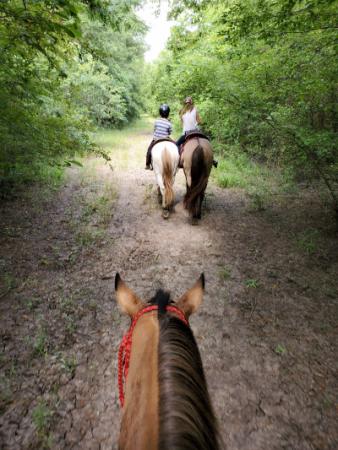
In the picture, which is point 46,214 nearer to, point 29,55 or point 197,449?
point 29,55

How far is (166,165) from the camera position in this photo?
6.28 meters

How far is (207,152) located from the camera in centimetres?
603

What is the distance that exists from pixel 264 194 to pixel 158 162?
3.50m

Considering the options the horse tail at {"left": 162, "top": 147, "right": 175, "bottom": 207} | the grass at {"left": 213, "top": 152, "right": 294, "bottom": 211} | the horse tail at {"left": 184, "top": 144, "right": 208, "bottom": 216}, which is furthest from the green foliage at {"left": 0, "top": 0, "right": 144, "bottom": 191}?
the grass at {"left": 213, "top": 152, "right": 294, "bottom": 211}

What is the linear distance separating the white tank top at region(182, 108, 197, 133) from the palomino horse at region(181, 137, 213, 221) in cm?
71

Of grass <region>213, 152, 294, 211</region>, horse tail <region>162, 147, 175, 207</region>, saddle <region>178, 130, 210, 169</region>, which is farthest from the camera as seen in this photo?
grass <region>213, 152, 294, 211</region>

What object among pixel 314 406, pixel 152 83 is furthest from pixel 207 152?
pixel 152 83

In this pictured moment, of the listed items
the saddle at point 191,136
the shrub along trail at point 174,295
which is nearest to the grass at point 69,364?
the shrub along trail at point 174,295

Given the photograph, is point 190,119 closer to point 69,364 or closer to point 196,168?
point 196,168

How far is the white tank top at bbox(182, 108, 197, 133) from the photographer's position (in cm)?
681

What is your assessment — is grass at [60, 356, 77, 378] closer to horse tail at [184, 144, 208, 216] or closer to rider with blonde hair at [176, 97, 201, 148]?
horse tail at [184, 144, 208, 216]

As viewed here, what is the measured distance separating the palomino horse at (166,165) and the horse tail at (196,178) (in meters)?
0.47

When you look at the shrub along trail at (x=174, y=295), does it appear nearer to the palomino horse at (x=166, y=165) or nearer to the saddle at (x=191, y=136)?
the palomino horse at (x=166, y=165)

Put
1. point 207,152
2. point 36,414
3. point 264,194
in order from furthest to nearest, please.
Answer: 1. point 264,194
2. point 207,152
3. point 36,414
